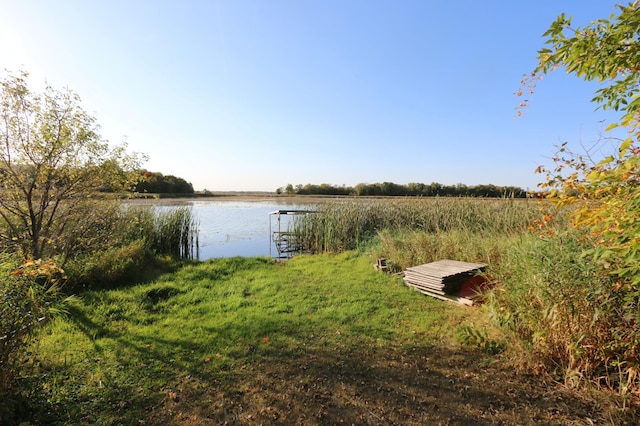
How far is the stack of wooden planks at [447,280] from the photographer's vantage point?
538 centimetres

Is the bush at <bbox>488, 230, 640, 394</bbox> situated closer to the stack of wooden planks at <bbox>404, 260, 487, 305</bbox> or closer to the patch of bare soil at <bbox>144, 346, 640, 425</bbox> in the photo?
the patch of bare soil at <bbox>144, 346, 640, 425</bbox>

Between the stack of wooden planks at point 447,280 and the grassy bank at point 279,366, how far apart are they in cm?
21

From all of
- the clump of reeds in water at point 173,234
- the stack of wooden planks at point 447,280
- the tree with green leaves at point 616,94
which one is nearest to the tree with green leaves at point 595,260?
the tree with green leaves at point 616,94

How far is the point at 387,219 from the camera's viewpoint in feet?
41.7

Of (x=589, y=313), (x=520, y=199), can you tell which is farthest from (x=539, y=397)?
(x=520, y=199)

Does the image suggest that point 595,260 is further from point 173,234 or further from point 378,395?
point 173,234

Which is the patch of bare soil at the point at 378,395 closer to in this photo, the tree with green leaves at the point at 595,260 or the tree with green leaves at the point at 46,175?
the tree with green leaves at the point at 595,260

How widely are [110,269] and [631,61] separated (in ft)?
27.9

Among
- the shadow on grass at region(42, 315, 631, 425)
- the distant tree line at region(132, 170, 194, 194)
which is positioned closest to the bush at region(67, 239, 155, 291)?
the shadow on grass at region(42, 315, 631, 425)

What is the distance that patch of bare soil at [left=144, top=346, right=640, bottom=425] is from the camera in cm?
243

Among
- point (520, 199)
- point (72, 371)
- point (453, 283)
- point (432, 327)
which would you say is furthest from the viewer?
point (520, 199)

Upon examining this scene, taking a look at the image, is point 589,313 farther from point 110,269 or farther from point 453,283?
point 110,269

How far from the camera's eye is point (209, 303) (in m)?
5.51

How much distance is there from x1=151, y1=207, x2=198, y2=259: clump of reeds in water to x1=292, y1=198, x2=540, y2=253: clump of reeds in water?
14.4 ft
